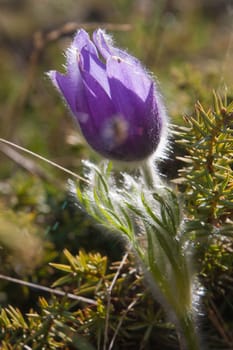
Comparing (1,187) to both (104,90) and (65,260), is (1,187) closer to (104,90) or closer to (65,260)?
(65,260)

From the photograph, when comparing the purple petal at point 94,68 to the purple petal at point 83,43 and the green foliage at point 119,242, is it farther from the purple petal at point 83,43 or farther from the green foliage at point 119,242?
the green foliage at point 119,242

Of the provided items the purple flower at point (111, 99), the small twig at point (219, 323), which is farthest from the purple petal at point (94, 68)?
the small twig at point (219, 323)

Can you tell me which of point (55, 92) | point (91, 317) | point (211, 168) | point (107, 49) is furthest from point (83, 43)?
point (55, 92)

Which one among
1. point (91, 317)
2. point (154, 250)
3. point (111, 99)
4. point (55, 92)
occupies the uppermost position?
point (55, 92)

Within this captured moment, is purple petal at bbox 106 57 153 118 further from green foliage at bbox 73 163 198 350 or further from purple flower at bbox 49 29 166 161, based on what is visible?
green foliage at bbox 73 163 198 350

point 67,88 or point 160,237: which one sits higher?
point 67,88

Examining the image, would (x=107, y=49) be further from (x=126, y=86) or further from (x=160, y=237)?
(x=160, y=237)
